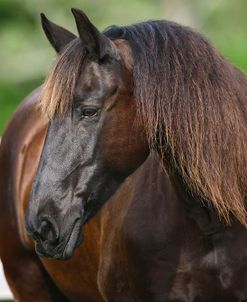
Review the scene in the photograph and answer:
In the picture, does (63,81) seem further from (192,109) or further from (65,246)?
(65,246)

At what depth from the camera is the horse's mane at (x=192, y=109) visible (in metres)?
4.73

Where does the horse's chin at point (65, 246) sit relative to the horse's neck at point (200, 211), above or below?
above

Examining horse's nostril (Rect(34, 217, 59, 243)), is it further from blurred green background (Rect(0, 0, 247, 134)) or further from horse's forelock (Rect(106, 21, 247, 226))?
blurred green background (Rect(0, 0, 247, 134))

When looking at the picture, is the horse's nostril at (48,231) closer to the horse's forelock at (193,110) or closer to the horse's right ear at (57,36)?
the horse's forelock at (193,110)

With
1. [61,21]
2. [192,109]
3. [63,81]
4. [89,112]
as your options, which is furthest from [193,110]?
[61,21]

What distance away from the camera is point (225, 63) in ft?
16.2

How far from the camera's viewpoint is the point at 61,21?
79.3ft

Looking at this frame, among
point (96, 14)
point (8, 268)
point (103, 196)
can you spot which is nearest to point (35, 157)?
point (8, 268)

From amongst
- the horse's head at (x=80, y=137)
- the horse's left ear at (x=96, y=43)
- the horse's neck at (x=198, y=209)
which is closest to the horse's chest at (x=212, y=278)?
the horse's neck at (x=198, y=209)

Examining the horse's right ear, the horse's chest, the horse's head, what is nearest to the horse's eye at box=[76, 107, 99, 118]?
the horse's head

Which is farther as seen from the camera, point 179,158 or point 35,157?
→ point 35,157

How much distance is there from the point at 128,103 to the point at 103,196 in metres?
0.42

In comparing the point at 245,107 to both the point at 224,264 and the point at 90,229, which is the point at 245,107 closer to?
the point at 224,264

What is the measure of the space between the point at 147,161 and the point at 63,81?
32.1 inches
